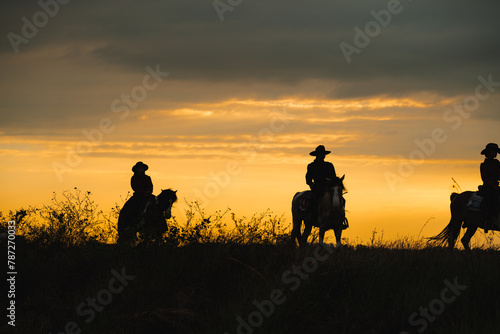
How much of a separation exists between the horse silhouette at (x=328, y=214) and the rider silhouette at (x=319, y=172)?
0.85ft

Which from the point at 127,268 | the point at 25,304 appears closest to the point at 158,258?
the point at 127,268

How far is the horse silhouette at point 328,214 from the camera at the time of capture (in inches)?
631

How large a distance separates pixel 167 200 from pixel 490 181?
970cm

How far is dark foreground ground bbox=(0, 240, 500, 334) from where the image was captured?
7.76m

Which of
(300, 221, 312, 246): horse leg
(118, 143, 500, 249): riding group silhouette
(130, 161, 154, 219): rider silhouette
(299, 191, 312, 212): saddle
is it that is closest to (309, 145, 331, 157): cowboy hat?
Answer: (118, 143, 500, 249): riding group silhouette

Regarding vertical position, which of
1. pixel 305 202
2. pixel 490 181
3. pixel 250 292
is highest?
pixel 490 181

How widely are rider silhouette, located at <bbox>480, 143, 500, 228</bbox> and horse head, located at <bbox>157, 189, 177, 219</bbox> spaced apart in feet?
30.4

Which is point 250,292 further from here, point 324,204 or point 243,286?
point 324,204

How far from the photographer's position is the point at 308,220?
1723cm

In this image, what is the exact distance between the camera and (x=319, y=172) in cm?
1669

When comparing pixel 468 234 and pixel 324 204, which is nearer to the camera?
pixel 324 204

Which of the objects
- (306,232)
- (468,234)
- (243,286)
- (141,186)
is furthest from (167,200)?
(468,234)

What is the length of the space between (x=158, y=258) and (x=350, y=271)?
3.76 m

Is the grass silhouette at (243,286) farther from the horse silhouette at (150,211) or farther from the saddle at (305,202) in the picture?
the saddle at (305,202)
